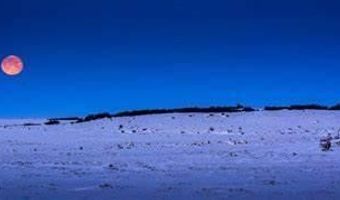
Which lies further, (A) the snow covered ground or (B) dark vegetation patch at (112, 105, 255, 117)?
(B) dark vegetation patch at (112, 105, 255, 117)

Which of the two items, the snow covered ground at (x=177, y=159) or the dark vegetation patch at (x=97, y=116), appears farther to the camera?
the dark vegetation patch at (x=97, y=116)

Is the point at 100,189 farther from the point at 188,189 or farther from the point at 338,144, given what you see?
the point at 338,144

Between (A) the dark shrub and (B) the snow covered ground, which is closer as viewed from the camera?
(B) the snow covered ground

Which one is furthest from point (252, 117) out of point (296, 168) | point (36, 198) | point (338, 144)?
point (36, 198)

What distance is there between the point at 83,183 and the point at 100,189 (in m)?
1.32

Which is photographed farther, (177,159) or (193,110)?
(193,110)

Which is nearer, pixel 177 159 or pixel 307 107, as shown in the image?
pixel 177 159

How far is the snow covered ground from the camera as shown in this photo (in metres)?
15.7

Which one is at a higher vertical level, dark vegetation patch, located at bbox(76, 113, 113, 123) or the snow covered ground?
dark vegetation patch, located at bbox(76, 113, 113, 123)

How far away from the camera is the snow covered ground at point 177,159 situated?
51.4 feet

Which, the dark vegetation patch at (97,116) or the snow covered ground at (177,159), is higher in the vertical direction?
the dark vegetation patch at (97,116)

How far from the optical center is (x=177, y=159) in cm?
2375

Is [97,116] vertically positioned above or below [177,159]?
above

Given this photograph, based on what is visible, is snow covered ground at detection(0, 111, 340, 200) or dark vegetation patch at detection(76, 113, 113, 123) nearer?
snow covered ground at detection(0, 111, 340, 200)
